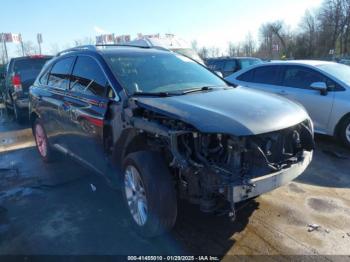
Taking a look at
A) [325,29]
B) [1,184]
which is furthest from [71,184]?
[325,29]

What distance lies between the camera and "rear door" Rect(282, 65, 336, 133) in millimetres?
6816

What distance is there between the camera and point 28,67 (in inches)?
432

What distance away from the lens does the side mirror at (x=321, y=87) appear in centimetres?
673

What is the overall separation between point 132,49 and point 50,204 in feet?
7.72

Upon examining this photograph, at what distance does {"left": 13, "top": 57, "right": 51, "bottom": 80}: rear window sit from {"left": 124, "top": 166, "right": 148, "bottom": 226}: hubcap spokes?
26.9 feet

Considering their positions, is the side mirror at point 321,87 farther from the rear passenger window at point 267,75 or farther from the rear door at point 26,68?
Result: the rear door at point 26,68

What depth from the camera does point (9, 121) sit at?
11.9m

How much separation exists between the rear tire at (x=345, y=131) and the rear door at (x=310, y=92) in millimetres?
286

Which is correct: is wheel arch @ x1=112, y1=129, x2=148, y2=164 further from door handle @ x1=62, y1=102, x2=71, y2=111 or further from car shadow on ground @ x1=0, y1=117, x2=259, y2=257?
door handle @ x1=62, y1=102, x2=71, y2=111

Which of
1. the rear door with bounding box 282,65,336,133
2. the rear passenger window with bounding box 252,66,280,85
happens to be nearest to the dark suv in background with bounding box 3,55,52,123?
the rear passenger window with bounding box 252,66,280,85

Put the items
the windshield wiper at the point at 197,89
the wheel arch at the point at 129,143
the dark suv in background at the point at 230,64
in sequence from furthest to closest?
the dark suv in background at the point at 230,64
the windshield wiper at the point at 197,89
the wheel arch at the point at 129,143

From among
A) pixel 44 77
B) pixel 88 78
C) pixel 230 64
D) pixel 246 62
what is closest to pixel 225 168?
pixel 88 78

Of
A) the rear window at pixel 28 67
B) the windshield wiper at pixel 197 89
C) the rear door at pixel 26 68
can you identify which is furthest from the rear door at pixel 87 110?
the rear window at pixel 28 67

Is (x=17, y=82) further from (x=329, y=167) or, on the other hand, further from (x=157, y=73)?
(x=329, y=167)
